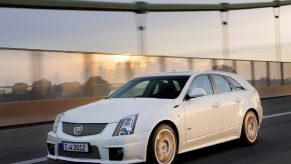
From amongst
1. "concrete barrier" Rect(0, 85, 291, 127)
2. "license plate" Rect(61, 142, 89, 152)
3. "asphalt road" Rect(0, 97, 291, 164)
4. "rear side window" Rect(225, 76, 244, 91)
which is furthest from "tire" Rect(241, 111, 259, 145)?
"concrete barrier" Rect(0, 85, 291, 127)

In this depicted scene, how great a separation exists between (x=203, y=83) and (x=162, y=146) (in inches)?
71.4

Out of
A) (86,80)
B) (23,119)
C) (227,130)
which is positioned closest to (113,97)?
(227,130)

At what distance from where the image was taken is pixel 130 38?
29953mm

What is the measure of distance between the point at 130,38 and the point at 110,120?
2239 centimetres

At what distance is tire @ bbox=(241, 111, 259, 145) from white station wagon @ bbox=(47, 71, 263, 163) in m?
0.02

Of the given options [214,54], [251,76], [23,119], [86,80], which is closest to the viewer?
[23,119]

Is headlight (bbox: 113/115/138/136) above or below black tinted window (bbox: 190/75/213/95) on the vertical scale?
below

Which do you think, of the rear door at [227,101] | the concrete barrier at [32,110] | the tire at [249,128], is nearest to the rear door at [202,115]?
the rear door at [227,101]

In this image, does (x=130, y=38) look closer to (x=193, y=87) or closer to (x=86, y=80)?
(x=86, y=80)

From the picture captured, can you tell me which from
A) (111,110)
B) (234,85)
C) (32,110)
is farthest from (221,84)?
(32,110)

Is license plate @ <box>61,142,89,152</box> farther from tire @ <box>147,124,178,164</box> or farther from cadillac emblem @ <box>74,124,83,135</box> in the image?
tire @ <box>147,124,178,164</box>

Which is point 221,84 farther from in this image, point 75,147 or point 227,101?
point 75,147

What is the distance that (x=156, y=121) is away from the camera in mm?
7992

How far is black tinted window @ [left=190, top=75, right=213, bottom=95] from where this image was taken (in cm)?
937
